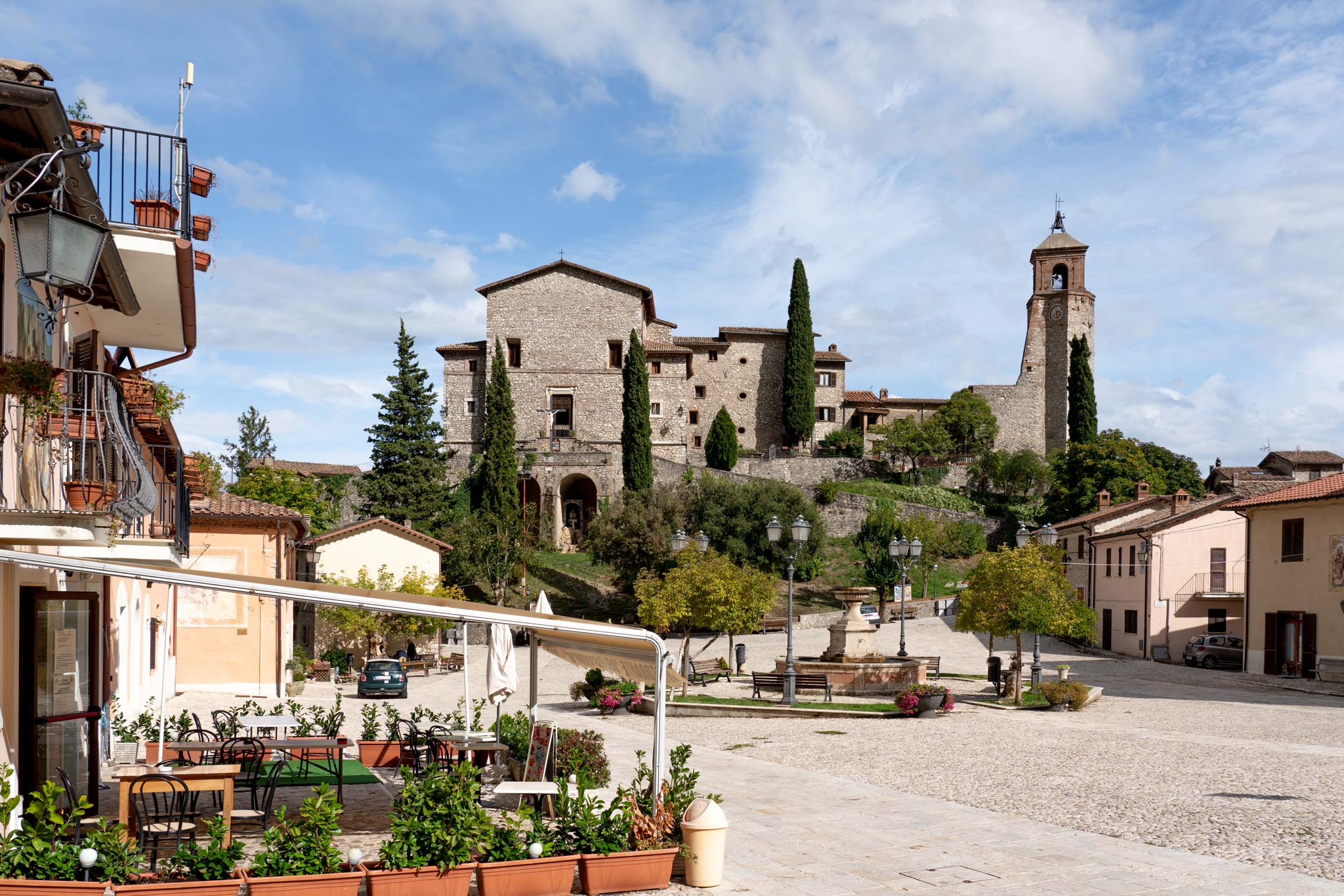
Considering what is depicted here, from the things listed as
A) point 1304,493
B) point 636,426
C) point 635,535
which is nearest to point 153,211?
point 1304,493

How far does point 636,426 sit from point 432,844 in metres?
54.7

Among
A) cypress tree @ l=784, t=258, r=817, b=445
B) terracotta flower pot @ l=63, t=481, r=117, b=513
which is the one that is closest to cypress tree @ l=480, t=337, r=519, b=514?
cypress tree @ l=784, t=258, r=817, b=445

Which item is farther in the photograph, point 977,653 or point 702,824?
point 977,653

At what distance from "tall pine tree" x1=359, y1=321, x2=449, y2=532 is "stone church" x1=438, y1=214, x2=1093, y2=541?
28.8ft

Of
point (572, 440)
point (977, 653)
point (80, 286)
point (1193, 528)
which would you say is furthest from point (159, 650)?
point (572, 440)

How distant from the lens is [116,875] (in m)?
6.67

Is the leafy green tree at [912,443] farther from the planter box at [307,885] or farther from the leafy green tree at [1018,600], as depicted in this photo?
the planter box at [307,885]

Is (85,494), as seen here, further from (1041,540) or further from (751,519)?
(751,519)

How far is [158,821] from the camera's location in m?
9.13

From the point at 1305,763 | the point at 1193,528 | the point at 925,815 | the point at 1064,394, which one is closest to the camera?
the point at 925,815

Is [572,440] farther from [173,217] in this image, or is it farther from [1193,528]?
[173,217]

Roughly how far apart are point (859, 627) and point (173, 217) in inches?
786

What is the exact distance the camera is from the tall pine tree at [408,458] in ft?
168

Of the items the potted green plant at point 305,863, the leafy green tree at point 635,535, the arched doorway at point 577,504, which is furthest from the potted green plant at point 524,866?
the arched doorway at point 577,504
